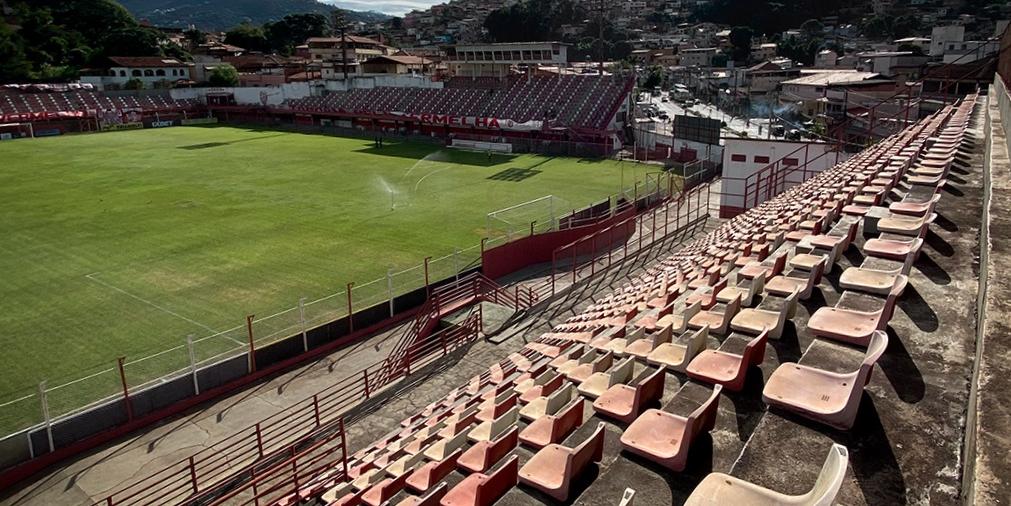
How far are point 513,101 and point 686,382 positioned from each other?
53.3 meters

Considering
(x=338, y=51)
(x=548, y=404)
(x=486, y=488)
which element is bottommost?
(x=548, y=404)

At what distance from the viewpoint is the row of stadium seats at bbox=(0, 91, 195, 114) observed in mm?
62656

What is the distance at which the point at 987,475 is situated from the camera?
2.93 meters

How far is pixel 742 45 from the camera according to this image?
14225 centimetres

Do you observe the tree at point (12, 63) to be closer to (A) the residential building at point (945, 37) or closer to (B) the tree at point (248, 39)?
(B) the tree at point (248, 39)

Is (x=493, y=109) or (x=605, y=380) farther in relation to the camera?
(x=493, y=109)

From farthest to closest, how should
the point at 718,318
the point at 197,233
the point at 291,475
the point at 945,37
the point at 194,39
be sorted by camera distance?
the point at 194,39 → the point at 945,37 → the point at 197,233 → the point at 291,475 → the point at 718,318

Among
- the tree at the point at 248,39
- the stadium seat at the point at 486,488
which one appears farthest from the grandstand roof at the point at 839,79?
the tree at the point at 248,39

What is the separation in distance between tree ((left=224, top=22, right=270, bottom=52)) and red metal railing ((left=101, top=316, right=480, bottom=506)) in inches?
6058

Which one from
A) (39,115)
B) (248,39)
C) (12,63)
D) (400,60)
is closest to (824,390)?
(39,115)

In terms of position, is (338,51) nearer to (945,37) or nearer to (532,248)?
(945,37)

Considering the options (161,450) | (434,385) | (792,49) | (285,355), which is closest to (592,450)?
(434,385)

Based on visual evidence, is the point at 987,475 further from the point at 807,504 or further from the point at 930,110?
the point at 930,110

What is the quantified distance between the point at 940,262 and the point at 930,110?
108 ft
